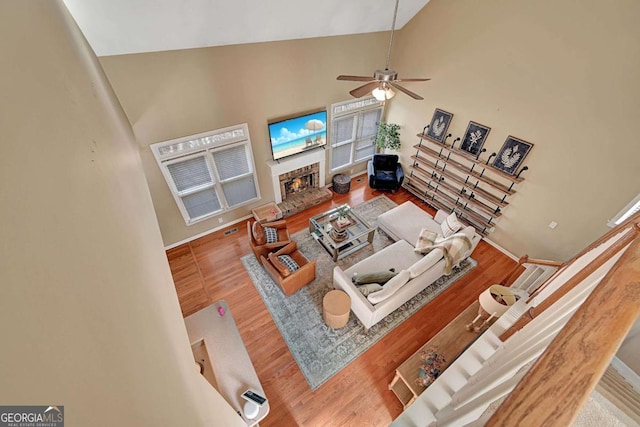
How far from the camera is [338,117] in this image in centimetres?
550

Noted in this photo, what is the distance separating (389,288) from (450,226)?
73.2 inches

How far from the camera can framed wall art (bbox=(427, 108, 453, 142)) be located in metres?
4.94

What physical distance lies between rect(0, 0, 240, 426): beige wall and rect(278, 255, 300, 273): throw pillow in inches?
112

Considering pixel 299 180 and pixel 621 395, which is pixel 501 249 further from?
pixel 621 395

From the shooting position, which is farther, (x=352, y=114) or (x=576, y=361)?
(x=352, y=114)

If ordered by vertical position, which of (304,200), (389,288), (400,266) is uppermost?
(389,288)

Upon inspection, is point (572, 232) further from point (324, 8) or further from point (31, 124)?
point (31, 124)

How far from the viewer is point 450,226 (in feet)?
14.6

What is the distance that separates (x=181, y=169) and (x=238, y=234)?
1653 mm

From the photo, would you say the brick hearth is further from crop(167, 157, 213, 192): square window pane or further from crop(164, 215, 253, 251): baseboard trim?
crop(167, 157, 213, 192): square window pane

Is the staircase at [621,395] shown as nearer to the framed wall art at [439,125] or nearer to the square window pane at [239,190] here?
the framed wall art at [439,125]

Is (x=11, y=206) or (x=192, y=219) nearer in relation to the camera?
(x=11, y=206)

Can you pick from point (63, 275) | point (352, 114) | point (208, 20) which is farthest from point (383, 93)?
point (63, 275)

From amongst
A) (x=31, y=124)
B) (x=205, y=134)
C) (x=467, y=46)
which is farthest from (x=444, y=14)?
(x=31, y=124)
